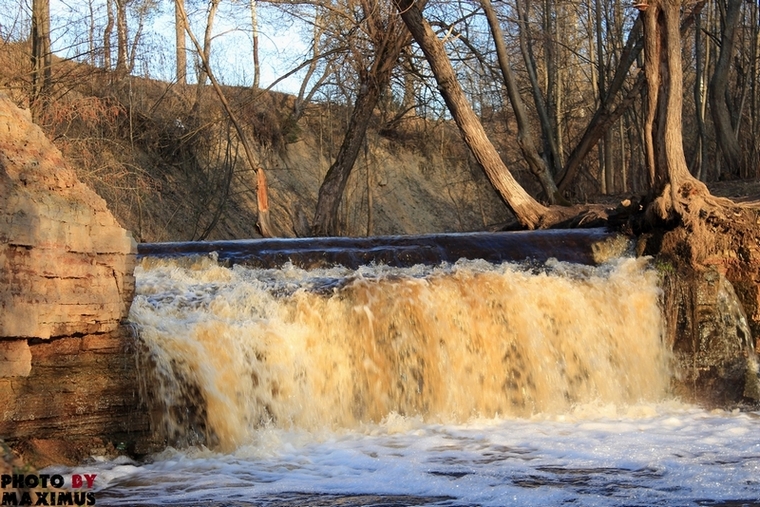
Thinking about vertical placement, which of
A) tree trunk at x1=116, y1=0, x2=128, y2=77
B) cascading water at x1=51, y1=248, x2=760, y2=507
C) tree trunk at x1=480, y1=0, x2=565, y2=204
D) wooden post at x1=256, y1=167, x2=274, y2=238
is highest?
tree trunk at x1=116, y1=0, x2=128, y2=77

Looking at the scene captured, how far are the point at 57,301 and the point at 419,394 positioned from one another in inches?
124

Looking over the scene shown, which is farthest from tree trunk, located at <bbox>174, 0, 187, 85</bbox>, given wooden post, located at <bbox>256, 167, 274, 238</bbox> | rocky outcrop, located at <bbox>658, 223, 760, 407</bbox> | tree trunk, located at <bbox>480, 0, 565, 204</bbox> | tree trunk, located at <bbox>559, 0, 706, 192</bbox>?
rocky outcrop, located at <bbox>658, 223, 760, 407</bbox>

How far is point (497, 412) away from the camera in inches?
312

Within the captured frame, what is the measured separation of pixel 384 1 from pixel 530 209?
4.55 meters

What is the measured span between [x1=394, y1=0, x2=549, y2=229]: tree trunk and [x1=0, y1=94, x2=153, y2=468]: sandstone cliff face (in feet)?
27.4

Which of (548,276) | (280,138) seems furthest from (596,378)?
(280,138)

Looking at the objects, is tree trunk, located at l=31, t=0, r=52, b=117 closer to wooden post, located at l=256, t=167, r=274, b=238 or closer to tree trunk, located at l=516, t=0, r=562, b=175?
wooden post, located at l=256, t=167, r=274, b=238

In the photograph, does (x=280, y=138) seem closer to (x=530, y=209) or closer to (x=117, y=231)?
(x=530, y=209)

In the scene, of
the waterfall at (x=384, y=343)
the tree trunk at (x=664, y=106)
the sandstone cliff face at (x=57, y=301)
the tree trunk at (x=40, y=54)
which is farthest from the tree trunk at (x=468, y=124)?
the sandstone cliff face at (x=57, y=301)

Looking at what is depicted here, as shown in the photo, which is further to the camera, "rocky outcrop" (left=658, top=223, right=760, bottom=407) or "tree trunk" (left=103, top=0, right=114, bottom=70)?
"tree trunk" (left=103, top=0, right=114, bottom=70)

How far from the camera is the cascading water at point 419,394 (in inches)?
210

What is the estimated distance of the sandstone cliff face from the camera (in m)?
5.83

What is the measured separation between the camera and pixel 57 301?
20.0 feet

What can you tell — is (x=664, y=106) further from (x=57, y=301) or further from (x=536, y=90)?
(x=536, y=90)
